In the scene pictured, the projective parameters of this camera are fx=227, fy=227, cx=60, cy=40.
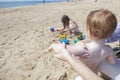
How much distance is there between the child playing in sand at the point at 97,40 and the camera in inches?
82.9

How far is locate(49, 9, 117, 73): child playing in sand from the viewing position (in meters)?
2.11

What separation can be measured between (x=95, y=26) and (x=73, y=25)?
3.80 meters

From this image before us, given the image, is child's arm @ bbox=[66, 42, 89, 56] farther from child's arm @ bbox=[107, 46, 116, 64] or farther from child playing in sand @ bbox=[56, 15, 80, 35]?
child playing in sand @ bbox=[56, 15, 80, 35]

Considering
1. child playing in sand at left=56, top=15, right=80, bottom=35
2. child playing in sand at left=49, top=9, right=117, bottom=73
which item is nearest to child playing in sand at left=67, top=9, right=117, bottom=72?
child playing in sand at left=49, top=9, right=117, bottom=73

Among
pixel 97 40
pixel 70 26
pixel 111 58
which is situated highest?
pixel 97 40

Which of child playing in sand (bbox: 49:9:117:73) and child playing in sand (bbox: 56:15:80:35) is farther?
child playing in sand (bbox: 56:15:80:35)

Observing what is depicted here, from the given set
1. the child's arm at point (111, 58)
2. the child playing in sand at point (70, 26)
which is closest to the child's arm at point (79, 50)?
the child's arm at point (111, 58)

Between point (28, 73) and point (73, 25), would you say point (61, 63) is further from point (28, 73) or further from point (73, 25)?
point (73, 25)

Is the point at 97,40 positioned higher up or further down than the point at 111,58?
higher up

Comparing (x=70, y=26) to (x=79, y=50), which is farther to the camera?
(x=70, y=26)

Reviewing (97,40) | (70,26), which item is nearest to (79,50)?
(97,40)

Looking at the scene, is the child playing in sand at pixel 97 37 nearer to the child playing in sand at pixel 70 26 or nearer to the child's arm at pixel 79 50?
the child's arm at pixel 79 50

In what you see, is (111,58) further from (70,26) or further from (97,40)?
(70,26)

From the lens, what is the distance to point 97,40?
2.28 m
